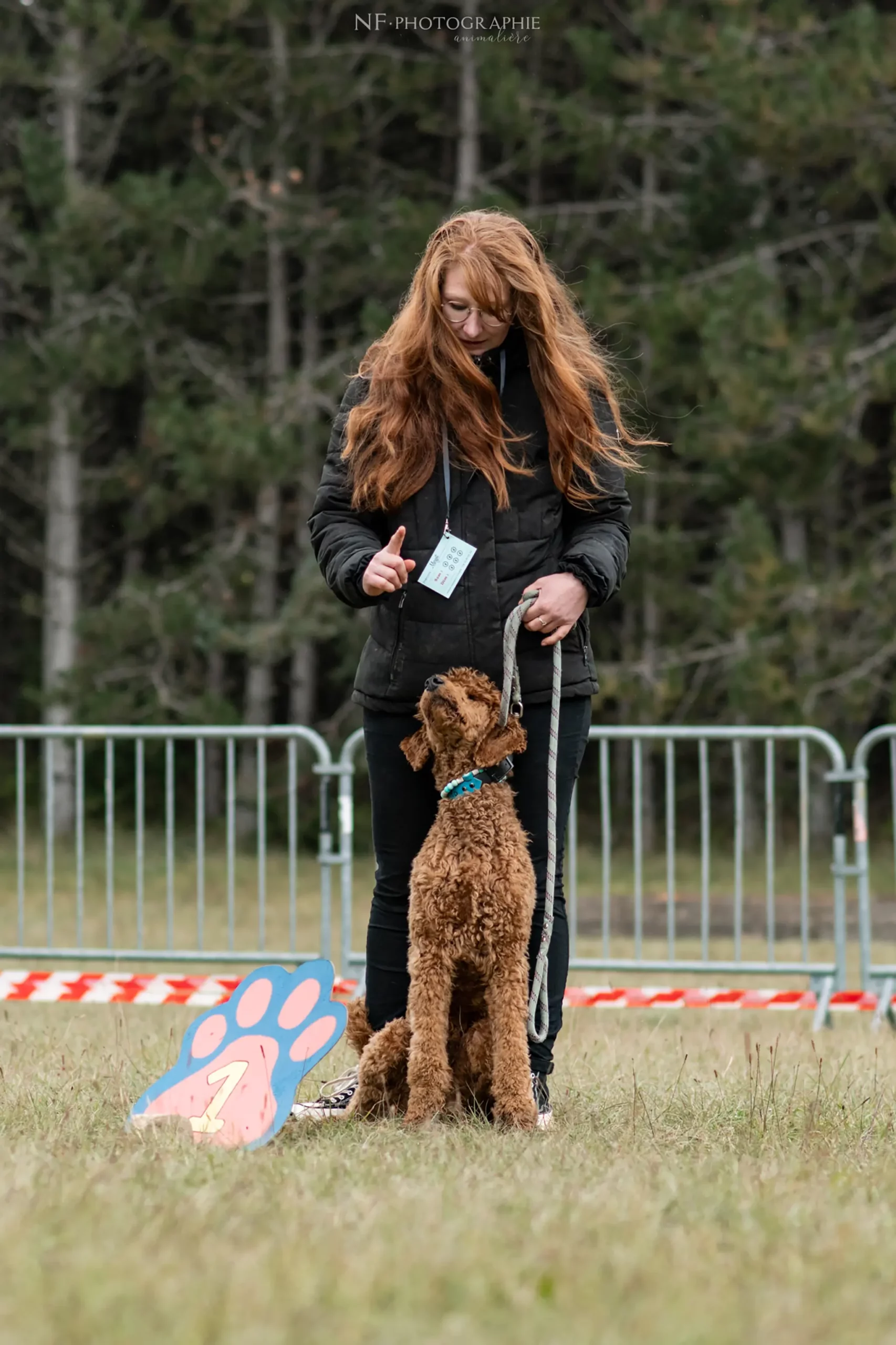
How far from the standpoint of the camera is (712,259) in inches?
616

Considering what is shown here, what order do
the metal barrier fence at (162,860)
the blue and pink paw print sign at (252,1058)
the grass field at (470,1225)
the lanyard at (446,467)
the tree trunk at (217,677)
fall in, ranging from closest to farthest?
the grass field at (470,1225), the blue and pink paw print sign at (252,1058), the lanyard at (446,467), the metal barrier fence at (162,860), the tree trunk at (217,677)

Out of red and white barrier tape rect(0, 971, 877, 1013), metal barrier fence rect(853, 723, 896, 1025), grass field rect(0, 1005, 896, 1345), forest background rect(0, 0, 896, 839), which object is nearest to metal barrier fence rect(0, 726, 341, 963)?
red and white barrier tape rect(0, 971, 877, 1013)

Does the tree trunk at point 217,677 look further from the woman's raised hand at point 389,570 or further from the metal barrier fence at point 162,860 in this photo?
the woman's raised hand at point 389,570

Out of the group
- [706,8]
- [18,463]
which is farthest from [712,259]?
[18,463]

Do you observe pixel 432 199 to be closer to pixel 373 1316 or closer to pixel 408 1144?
pixel 408 1144

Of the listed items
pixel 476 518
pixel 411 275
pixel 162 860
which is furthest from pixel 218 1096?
pixel 411 275

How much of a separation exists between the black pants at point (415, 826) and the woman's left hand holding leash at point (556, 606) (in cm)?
20

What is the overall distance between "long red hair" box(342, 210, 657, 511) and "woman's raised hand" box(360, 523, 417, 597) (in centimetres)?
19

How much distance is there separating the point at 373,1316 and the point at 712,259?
14.7m

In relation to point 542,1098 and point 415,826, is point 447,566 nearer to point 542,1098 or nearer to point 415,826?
point 415,826

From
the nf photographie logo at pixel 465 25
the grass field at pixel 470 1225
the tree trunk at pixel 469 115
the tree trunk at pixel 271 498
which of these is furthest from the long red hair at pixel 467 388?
the nf photographie logo at pixel 465 25

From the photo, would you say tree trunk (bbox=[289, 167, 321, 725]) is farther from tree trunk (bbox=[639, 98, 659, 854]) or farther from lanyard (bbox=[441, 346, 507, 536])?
lanyard (bbox=[441, 346, 507, 536])

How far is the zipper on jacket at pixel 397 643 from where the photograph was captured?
348cm

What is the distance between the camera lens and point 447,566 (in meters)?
3.43
